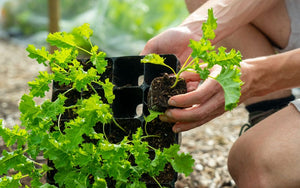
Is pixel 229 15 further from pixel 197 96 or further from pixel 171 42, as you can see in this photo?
pixel 197 96

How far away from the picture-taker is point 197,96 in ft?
3.92

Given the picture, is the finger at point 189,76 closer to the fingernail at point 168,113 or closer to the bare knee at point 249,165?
the fingernail at point 168,113

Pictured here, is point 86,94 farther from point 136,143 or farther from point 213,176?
point 213,176

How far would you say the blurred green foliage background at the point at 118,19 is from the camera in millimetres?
3566


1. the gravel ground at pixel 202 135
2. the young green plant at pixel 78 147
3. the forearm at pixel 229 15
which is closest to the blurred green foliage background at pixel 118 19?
the gravel ground at pixel 202 135

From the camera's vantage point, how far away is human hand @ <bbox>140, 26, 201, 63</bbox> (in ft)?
4.95

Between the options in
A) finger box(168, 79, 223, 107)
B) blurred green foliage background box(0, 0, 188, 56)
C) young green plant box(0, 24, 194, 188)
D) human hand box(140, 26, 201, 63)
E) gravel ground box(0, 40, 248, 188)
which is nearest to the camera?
young green plant box(0, 24, 194, 188)

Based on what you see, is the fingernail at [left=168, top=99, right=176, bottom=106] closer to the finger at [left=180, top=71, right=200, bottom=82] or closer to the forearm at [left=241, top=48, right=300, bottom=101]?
the finger at [left=180, top=71, right=200, bottom=82]

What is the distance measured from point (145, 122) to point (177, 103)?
0.60ft

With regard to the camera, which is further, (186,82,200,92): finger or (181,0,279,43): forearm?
(181,0,279,43): forearm

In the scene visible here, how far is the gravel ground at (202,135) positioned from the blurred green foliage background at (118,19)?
0.69 meters

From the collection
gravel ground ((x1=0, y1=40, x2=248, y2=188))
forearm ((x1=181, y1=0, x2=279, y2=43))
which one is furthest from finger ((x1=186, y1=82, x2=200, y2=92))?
gravel ground ((x1=0, y1=40, x2=248, y2=188))

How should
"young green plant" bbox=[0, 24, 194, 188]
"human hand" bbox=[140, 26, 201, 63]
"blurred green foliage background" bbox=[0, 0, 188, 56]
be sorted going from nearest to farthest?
"young green plant" bbox=[0, 24, 194, 188] < "human hand" bbox=[140, 26, 201, 63] < "blurred green foliage background" bbox=[0, 0, 188, 56]

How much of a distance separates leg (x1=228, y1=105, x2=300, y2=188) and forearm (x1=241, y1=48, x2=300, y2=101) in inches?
4.3
